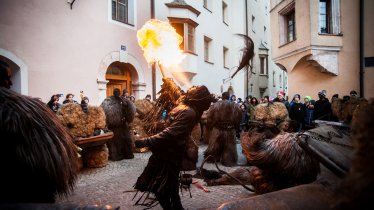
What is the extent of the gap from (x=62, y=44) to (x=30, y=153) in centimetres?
950

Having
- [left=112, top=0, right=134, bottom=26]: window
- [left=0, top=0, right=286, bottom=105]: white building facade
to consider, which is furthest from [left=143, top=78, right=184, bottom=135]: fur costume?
[left=112, top=0, right=134, bottom=26]: window

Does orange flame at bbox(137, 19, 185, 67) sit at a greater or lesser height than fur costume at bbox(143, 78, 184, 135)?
greater

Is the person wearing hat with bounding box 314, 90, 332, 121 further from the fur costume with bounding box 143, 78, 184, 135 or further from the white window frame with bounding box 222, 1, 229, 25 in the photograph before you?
the white window frame with bounding box 222, 1, 229, 25

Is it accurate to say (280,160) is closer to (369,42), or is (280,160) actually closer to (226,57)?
(369,42)

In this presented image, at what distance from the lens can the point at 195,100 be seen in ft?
13.1

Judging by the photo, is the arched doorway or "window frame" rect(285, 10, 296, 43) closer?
the arched doorway

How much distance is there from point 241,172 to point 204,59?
14411mm

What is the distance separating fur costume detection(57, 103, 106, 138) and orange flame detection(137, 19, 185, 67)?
2.92m

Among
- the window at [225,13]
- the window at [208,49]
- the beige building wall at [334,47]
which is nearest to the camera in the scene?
the beige building wall at [334,47]

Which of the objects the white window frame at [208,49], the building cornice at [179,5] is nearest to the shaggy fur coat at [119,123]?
the building cornice at [179,5]

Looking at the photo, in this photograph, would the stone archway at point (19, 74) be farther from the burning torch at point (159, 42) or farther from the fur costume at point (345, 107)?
the fur costume at point (345, 107)

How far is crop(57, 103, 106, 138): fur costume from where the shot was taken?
6.86 m

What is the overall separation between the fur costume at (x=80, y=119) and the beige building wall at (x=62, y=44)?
9.71 feet

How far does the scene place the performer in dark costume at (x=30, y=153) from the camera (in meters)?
1.72
